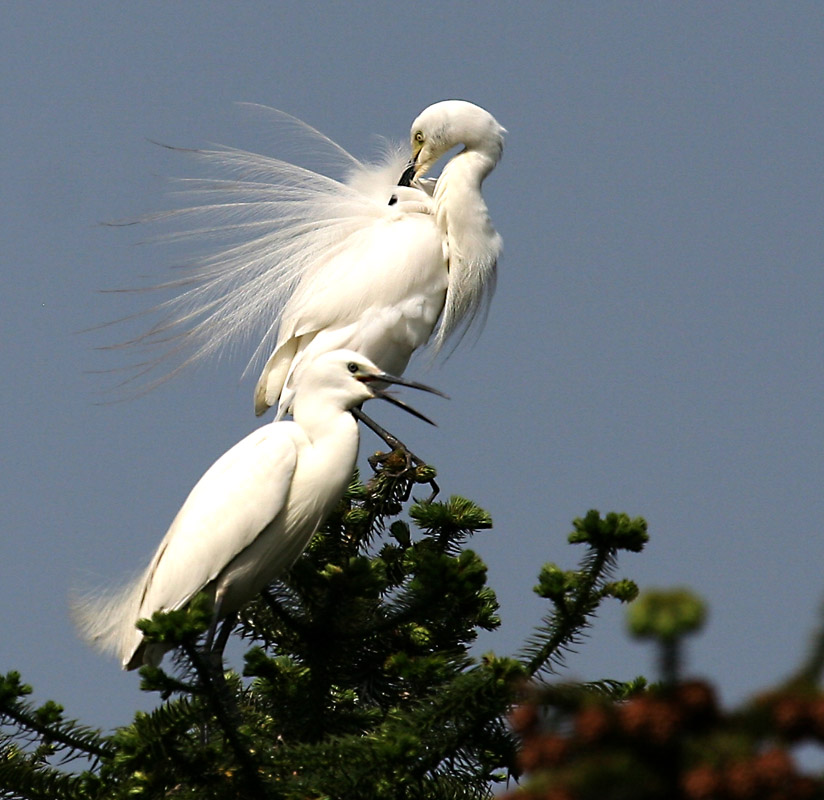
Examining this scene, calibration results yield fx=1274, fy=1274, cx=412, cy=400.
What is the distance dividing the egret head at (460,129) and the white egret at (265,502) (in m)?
2.67

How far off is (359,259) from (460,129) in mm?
1089

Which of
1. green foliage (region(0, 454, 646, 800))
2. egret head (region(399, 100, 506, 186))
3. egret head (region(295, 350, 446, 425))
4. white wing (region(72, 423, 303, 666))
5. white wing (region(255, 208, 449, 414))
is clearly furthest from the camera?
egret head (region(399, 100, 506, 186))

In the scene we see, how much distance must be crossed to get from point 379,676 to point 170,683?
1656 millimetres

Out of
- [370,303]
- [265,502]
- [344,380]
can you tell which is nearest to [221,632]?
[265,502]

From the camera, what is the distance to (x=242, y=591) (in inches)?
199

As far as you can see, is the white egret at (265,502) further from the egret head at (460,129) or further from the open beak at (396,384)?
the egret head at (460,129)

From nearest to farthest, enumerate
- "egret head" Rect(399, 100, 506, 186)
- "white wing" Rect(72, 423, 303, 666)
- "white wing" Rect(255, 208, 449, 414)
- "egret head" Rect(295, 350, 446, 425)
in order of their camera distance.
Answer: "white wing" Rect(72, 423, 303, 666), "egret head" Rect(295, 350, 446, 425), "white wing" Rect(255, 208, 449, 414), "egret head" Rect(399, 100, 506, 186)

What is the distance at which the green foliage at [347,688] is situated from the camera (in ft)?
11.8

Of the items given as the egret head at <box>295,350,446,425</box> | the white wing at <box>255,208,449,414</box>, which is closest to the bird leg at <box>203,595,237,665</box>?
the egret head at <box>295,350,446,425</box>

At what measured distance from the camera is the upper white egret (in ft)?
22.2

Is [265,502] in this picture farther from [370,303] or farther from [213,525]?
[370,303]

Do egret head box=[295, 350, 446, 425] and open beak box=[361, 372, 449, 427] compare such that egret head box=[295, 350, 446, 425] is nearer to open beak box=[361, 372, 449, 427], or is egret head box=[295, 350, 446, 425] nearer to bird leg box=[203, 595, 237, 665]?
open beak box=[361, 372, 449, 427]

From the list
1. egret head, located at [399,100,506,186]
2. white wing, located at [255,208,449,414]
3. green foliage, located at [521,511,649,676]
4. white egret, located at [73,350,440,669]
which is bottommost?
green foliage, located at [521,511,649,676]

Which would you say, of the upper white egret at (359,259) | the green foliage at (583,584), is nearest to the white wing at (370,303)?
the upper white egret at (359,259)
